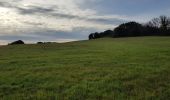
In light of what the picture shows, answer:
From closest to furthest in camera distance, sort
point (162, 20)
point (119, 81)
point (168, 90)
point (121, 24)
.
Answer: point (168, 90) → point (119, 81) → point (121, 24) → point (162, 20)

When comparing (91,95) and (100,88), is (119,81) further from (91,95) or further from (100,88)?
(91,95)

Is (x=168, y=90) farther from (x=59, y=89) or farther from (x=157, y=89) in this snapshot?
(x=59, y=89)

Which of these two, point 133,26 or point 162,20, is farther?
point 162,20

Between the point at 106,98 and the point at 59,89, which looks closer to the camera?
the point at 106,98

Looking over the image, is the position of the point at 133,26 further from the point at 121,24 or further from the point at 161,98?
the point at 161,98

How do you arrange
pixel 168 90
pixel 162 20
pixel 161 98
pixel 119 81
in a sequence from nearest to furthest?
1. pixel 161 98
2. pixel 168 90
3. pixel 119 81
4. pixel 162 20

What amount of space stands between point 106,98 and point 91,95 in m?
0.74

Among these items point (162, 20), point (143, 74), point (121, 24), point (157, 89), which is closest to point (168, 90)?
point (157, 89)

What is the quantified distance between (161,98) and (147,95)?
1.94ft

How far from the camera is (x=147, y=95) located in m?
12.4

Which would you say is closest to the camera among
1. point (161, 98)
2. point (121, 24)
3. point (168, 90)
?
point (161, 98)

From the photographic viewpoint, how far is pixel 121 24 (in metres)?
112

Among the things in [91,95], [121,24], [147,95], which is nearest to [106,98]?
[91,95]

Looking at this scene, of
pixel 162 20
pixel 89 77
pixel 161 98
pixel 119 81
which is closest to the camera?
pixel 161 98
